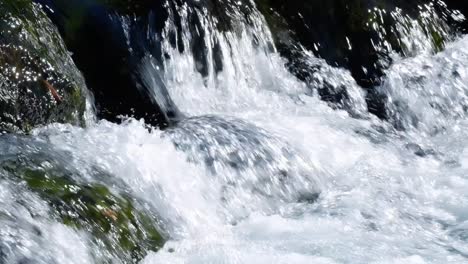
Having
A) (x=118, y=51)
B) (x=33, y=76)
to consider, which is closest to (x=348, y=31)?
(x=118, y=51)

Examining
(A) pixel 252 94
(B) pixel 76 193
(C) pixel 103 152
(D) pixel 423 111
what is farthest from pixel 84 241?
(D) pixel 423 111

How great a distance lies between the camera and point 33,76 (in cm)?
568

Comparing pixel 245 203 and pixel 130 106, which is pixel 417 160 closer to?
pixel 245 203

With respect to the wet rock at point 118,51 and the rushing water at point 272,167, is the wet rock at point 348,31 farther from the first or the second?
the wet rock at point 118,51

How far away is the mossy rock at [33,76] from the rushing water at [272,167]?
12 cm

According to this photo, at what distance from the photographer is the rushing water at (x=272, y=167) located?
4.90 meters

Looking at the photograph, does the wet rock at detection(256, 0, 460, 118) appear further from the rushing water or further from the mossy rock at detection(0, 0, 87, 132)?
the mossy rock at detection(0, 0, 87, 132)

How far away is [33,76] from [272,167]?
1.58 meters

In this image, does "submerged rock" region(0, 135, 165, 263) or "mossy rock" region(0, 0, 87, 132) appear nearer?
"submerged rock" region(0, 135, 165, 263)

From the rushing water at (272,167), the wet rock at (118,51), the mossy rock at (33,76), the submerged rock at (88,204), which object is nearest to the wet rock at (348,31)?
the rushing water at (272,167)

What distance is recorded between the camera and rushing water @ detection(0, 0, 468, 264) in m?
4.90

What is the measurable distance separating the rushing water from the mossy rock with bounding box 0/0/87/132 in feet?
0.41

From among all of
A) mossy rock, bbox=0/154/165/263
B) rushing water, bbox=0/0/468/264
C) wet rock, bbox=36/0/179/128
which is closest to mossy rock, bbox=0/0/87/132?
rushing water, bbox=0/0/468/264

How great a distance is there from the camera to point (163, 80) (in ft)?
22.6
